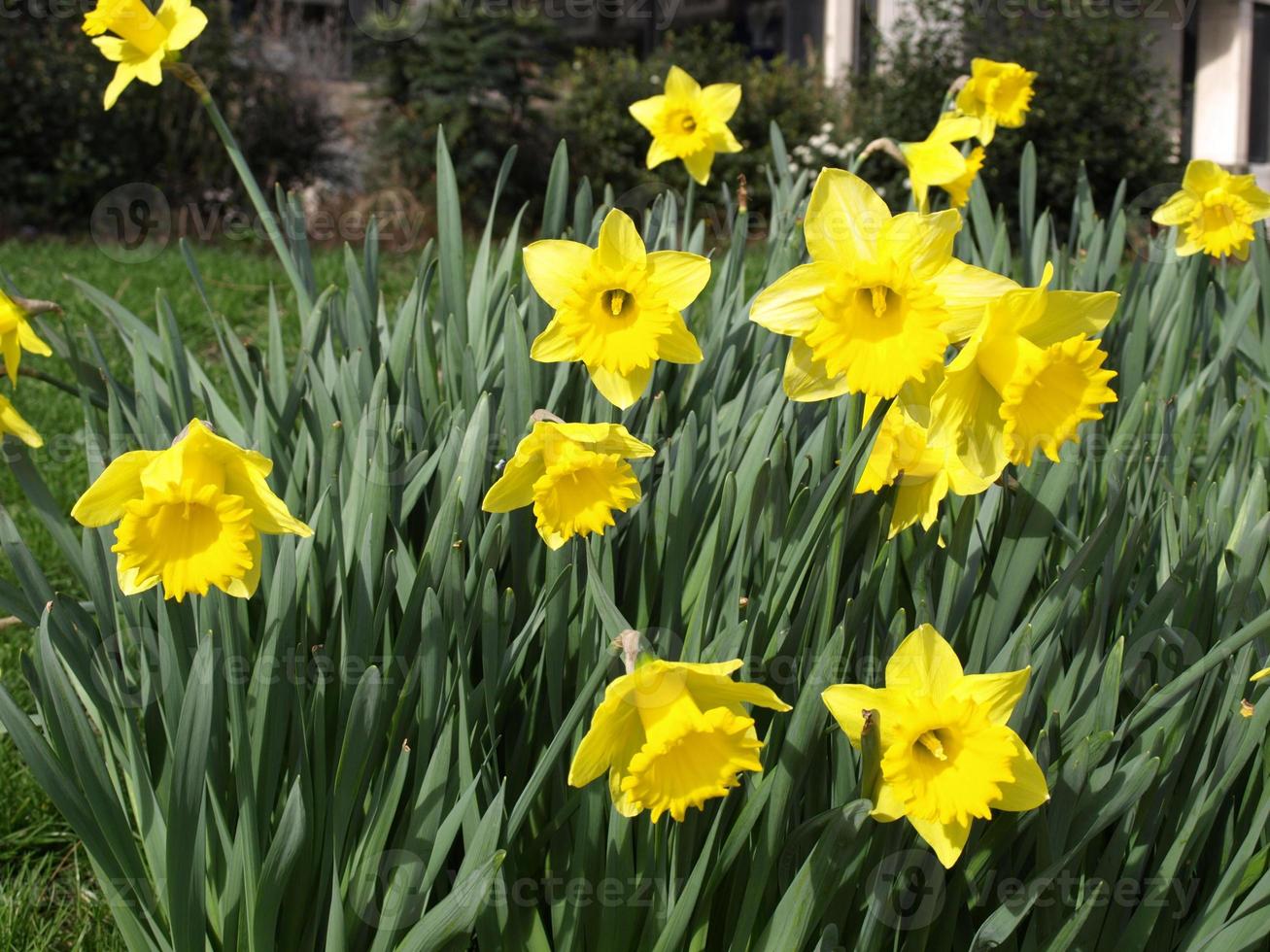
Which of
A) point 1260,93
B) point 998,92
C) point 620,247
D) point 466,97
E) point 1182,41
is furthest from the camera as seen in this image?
point 1260,93

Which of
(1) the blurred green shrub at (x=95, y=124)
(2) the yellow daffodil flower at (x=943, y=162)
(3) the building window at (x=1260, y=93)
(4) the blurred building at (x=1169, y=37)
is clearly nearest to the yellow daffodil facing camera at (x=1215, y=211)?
(2) the yellow daffodil flower at (x=943, y=162)

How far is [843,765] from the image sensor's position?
1188 mm

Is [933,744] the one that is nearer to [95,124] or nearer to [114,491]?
[114,491]

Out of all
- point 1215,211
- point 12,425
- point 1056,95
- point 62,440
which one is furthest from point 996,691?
point 1056,95

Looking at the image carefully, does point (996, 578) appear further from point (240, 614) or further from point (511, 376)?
point (240, 614)

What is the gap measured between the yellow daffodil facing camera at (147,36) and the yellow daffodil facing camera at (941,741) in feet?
4.98

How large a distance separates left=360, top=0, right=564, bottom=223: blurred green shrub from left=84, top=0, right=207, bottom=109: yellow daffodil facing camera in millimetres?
6608

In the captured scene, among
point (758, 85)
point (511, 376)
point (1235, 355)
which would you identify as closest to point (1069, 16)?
point (758, 85)

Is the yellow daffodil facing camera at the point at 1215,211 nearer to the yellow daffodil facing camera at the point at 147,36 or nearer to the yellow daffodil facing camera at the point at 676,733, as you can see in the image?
the yellow daffodil facing camera at the point at 676,733

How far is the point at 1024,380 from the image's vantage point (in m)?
1.01

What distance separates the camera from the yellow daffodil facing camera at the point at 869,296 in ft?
3.42

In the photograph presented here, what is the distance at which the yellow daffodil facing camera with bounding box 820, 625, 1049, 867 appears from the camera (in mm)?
1008

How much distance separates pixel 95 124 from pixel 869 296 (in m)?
8.12

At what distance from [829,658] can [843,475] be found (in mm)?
180
